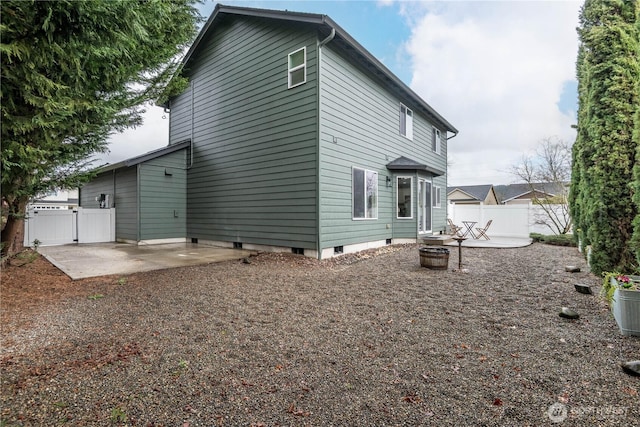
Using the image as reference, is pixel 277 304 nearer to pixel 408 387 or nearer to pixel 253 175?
pixel 408 387

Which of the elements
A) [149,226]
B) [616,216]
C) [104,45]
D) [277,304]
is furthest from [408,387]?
[149,226]

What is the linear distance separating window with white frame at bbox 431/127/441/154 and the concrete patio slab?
9.97 m

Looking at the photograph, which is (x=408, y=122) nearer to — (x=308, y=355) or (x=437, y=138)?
(x=437, y=138)

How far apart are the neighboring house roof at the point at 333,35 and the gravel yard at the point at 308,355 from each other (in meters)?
5.87

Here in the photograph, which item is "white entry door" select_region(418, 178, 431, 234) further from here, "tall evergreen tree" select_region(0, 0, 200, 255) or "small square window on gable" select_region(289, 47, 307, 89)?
"tall evergreen tree" select_region(0, 0, 200, 255)

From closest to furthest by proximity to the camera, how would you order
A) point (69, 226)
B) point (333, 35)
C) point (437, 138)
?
point (333, 35), point (69, 226), point (437, 138)

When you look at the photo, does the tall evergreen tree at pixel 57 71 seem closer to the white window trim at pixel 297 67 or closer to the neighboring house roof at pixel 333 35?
the white window trim at pixel 297 67

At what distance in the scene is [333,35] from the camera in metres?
6.88

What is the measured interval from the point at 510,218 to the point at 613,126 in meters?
11.3

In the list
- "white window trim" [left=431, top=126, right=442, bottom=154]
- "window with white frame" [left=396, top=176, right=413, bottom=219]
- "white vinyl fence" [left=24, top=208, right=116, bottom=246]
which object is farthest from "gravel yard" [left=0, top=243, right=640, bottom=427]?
"white window trim" [left=431, top=126, right=442, bottom=154]

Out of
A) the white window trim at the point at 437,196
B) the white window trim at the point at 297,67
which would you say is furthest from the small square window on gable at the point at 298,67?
the white window trim at the point at 437,196

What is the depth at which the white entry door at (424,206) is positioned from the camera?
10758mm

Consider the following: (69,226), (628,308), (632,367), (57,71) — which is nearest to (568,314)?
(628,308)

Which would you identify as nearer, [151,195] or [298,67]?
[298,67]
